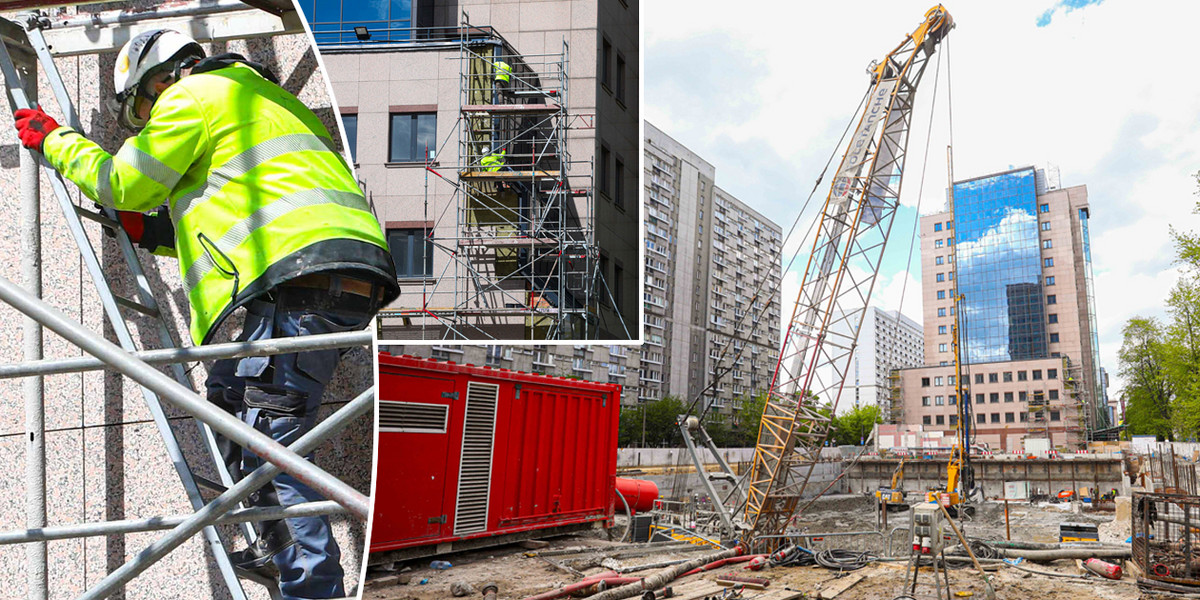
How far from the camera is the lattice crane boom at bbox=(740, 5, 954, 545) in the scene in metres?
22.9

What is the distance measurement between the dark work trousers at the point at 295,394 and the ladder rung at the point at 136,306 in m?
0.62

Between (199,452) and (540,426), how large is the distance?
32.1ft

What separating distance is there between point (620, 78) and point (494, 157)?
3.78 feet

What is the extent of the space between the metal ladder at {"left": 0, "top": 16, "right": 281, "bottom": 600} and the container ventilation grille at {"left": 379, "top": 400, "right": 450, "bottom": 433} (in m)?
7.55

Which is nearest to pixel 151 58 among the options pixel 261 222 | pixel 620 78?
pixel 261 222

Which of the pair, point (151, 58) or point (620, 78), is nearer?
point (151, 58)

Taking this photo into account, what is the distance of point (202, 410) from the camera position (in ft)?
6.33

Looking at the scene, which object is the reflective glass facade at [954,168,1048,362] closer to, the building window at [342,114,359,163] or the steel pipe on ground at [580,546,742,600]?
the steel pipe on ground at [580,546,742,600]

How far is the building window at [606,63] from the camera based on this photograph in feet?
19.0

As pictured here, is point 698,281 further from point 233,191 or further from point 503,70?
point 233,191

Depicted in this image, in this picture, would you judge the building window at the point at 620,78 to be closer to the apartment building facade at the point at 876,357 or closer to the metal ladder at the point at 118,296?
the metal ladder at the point at 118,296

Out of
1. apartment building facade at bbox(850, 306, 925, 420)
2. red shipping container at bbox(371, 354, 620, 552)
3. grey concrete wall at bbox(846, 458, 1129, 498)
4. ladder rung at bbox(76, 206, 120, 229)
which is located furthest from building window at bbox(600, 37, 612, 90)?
apartment building facade at bbox(850, 306, 925, 420)

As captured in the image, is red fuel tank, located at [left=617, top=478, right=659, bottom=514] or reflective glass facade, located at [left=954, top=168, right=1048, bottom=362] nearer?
red fuel tank, located at [left=617, top=478, right=659, bottom=514]

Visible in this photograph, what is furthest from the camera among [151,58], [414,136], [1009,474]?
[1009,474]
